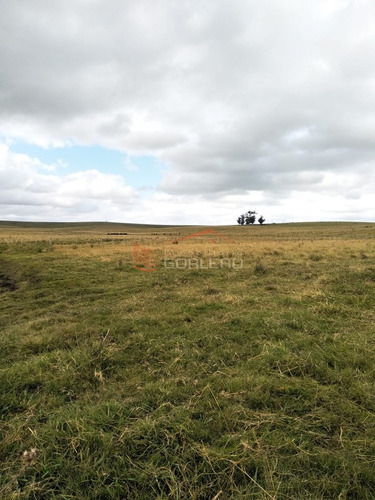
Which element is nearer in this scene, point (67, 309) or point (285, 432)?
point (285, 432)

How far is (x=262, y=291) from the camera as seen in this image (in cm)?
880

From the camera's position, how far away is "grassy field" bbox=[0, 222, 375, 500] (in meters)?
2.29

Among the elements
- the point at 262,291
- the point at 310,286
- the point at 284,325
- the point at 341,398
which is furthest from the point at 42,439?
the point at 310,286

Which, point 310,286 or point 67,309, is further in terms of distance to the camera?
point 310,286

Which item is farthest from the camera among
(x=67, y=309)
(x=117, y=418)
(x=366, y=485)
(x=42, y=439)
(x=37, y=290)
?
(x=37, y=290)

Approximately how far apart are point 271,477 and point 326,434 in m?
0.92

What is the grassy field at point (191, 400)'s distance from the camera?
229cm

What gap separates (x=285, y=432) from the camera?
9.11ft

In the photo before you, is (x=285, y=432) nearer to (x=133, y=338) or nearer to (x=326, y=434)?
→ (x=326, y=434)

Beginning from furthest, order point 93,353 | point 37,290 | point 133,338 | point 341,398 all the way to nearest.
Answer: point 37,290 → point 133,338 → point 93,353 → point 341,398

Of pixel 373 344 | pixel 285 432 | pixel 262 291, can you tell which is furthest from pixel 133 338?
pixel 262 291

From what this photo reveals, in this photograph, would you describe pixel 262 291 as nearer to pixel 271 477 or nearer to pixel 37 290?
pixel 271 477

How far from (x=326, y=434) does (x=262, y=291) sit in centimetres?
618

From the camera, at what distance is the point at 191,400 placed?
10.9 feet
